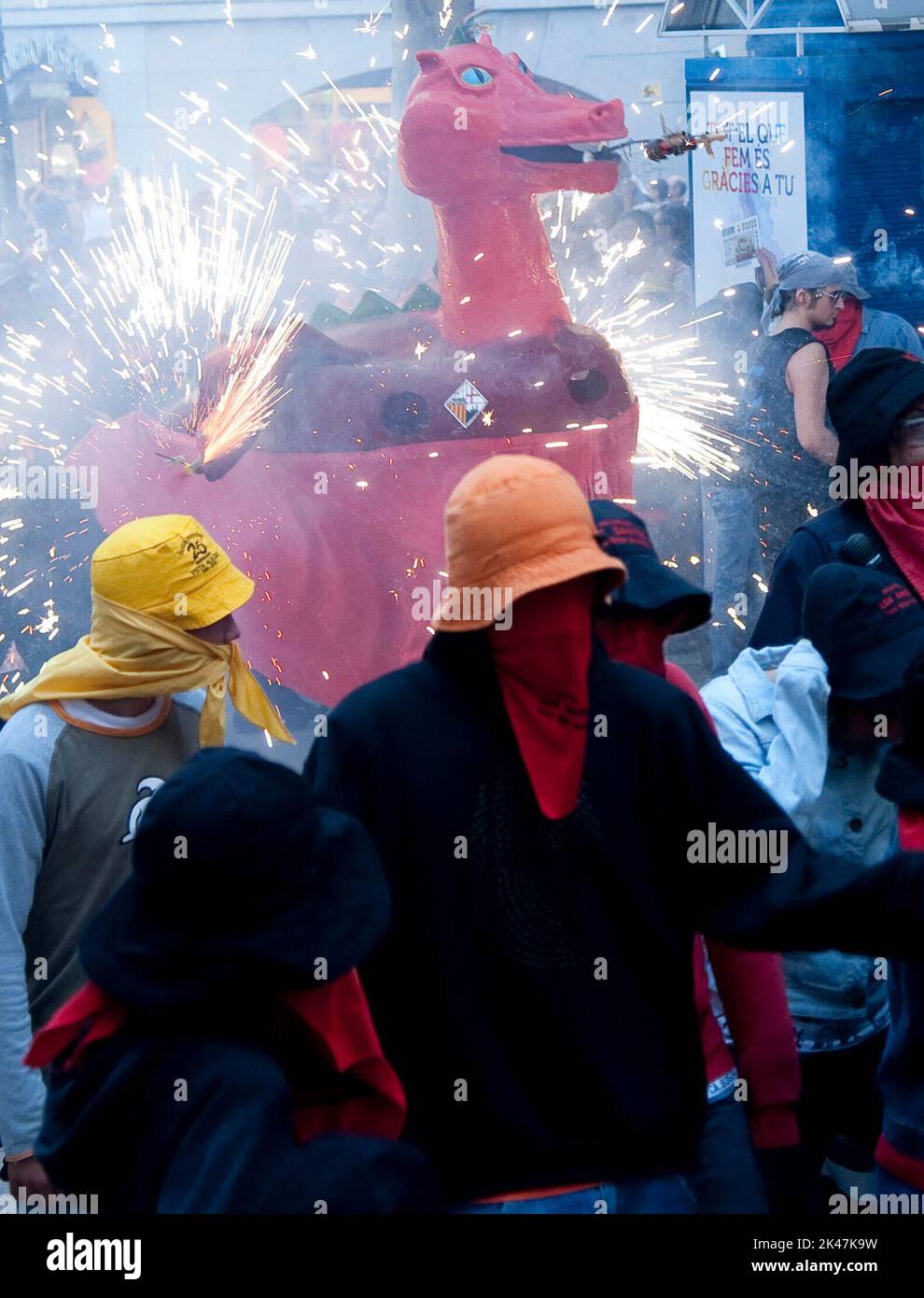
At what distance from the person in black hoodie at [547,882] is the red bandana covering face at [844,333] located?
277 centimetres

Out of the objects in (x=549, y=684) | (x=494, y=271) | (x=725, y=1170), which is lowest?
(x=725, y=1170)

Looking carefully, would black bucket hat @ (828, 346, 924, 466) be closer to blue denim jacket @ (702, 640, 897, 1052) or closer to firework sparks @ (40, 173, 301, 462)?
blue denim jacket @ (702, 640, 897, 1052)

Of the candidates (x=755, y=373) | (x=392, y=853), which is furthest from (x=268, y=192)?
(x=392, y=853)

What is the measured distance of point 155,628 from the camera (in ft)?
7.70

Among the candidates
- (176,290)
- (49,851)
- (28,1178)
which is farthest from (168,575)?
(176,290)

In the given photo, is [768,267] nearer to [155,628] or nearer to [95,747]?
[155,628]

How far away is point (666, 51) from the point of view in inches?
154

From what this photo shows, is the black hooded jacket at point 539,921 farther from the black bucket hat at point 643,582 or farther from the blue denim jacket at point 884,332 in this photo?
the blue denim jacket at point 884,332

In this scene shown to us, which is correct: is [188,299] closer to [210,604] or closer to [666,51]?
[666,51]

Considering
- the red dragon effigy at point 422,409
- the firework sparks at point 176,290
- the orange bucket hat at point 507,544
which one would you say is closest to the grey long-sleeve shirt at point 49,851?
the orange bucket hat at point 507,544

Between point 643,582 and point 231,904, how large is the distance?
3.34ft

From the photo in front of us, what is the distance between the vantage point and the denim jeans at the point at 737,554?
13.3ft

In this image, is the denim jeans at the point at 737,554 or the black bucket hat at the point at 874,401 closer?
the black bucket hat at the point at 874,401
